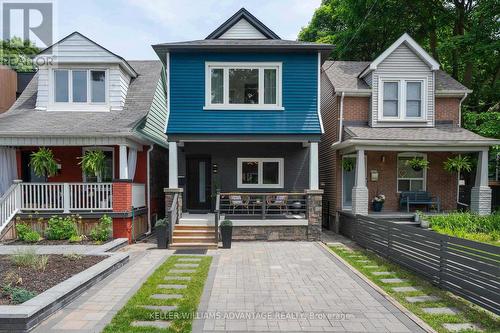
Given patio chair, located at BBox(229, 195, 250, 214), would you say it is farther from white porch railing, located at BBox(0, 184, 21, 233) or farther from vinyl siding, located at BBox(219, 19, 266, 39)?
white porch railing, located at BBox(0, 184, 21, 233)

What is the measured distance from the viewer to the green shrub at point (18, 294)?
16.6ft

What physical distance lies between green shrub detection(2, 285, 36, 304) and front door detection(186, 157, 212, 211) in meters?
8.30

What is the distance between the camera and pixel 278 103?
459 inches

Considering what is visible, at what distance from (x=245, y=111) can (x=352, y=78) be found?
610cm

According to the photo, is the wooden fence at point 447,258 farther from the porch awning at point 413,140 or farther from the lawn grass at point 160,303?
the lawn grass at point 160,303

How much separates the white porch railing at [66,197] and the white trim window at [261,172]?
17.0 feet

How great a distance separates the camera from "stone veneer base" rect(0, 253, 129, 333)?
14.6 ft

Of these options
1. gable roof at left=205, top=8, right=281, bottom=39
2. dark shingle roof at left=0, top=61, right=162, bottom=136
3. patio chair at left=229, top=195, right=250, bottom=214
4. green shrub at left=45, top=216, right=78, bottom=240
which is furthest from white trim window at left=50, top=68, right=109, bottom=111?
patio chair at left=229, top=195, right=250, bottom=214

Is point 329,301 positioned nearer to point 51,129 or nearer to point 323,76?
point 51,129

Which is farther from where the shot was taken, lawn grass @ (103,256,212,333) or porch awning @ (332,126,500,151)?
porch awning @ (332,126,500,151)

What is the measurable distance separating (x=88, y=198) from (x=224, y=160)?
5.28m

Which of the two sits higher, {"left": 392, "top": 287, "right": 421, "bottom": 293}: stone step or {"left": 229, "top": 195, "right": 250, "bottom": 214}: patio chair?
{"left": 229, "top": 195, "right": 250, "bottom": 214}: patio chair

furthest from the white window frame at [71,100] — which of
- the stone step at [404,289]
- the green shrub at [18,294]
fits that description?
→ the stone step at [404,289]

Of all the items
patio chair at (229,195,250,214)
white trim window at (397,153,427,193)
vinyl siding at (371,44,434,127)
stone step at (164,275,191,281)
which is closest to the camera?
stone step at (164,275,191,281)
